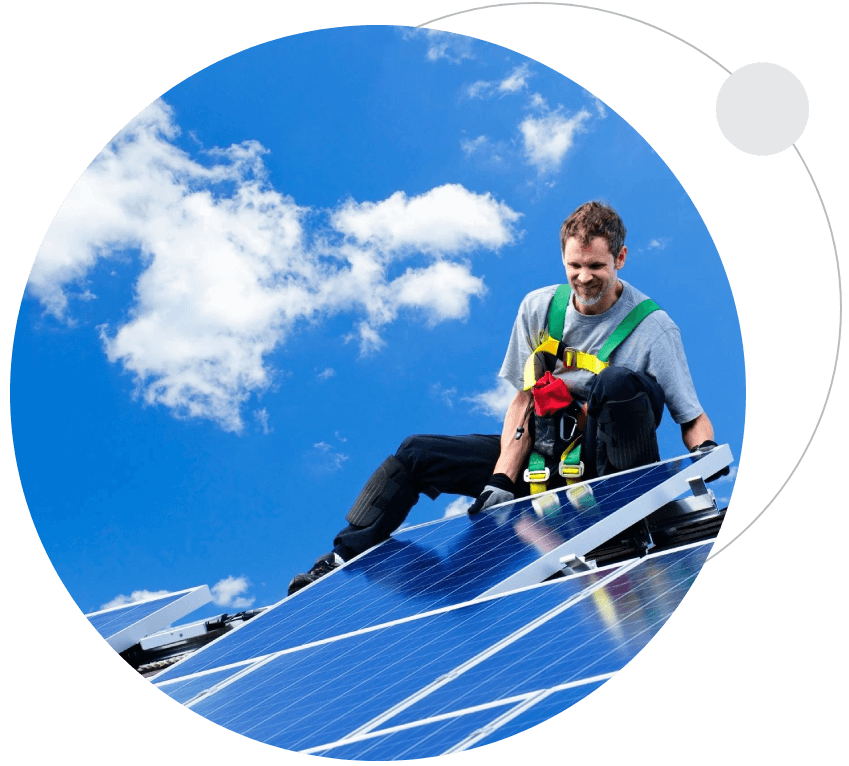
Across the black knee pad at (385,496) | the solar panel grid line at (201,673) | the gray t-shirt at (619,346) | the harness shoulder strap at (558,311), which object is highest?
the harness shoulder strap at (558,311)

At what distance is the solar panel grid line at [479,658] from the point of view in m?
5.50

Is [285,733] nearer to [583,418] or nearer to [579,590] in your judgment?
[579,590]

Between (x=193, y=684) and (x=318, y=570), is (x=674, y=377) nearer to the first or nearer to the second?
(x=318, y=570)

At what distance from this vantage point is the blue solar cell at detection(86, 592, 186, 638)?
7.64 meters

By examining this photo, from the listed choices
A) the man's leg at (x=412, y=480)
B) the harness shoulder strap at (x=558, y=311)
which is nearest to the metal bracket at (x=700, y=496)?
the harness shoulder strap at (x=558, y=311)

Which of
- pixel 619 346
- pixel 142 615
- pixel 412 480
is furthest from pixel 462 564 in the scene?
pixel 142 615

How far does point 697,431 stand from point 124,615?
4307 millimetres

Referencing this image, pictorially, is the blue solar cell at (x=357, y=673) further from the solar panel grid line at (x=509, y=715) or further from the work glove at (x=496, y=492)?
the work glove at (x=496, y=492)

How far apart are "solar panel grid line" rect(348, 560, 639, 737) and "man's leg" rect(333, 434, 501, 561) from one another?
216cm

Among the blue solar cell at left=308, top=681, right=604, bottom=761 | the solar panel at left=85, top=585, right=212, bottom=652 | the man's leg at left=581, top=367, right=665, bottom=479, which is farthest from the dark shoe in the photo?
the blue solar cell at left=308, top=681, right=604, bottom=761

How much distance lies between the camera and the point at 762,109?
612cm

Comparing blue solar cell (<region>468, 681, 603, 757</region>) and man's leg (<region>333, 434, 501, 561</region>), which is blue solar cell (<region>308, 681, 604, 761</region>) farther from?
man's leg (<region>333, 434, 501, 561</region>)

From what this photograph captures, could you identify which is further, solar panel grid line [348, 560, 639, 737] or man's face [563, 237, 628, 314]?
man's face [563, 237, 628, 314]

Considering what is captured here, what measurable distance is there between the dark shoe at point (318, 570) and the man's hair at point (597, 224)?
290cm
